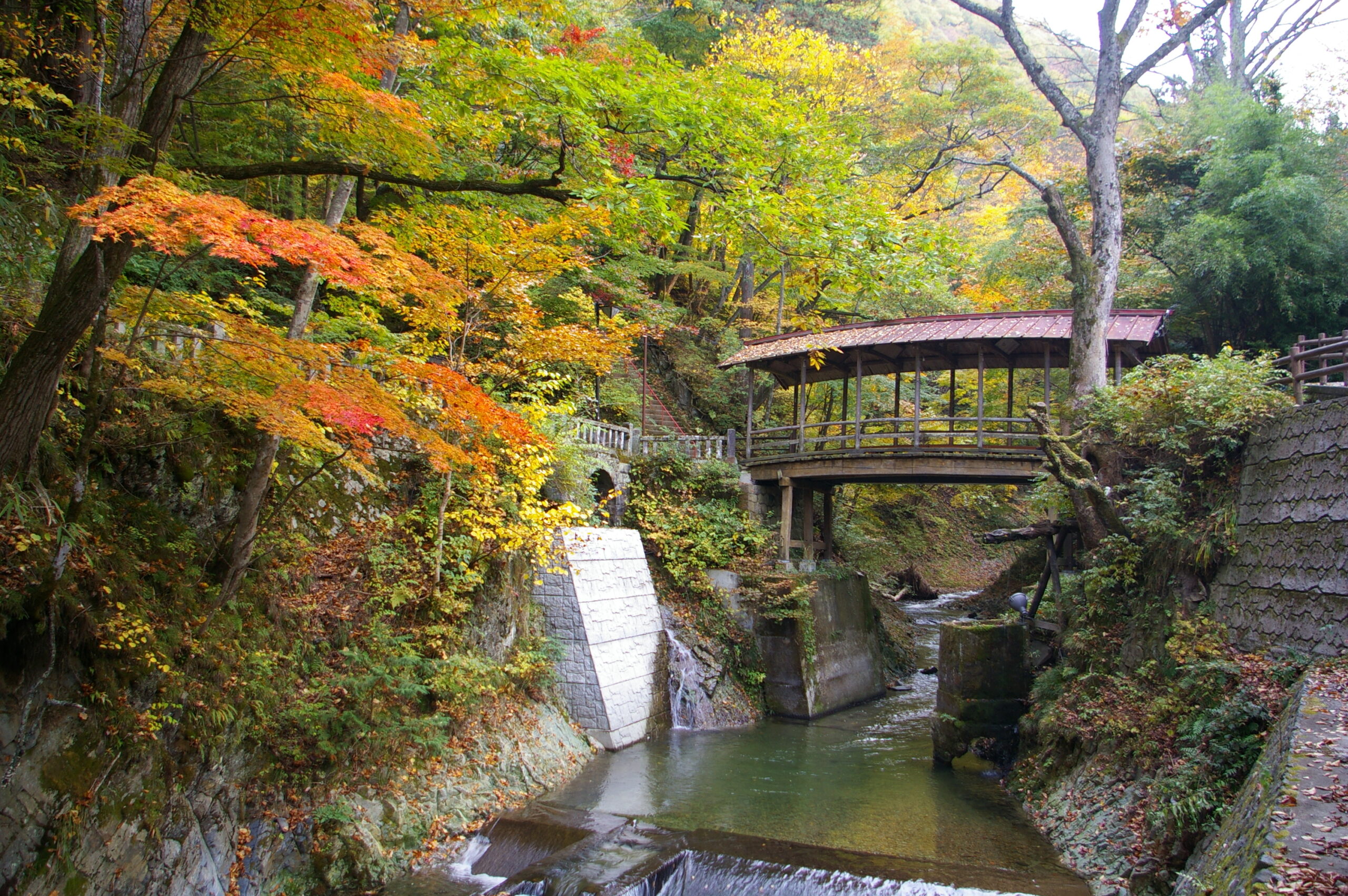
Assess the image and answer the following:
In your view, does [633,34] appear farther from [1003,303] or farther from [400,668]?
[1003,303]

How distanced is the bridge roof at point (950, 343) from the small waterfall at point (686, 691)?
5670 mm

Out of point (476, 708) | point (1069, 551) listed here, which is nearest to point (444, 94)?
point (476, 708)

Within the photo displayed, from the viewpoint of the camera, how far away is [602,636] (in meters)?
11.0

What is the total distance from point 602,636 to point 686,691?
7.92 ft

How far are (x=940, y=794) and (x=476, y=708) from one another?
5697 mm

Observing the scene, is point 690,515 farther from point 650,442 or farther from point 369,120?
point 369,120

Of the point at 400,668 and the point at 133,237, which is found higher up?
the point at 133,237

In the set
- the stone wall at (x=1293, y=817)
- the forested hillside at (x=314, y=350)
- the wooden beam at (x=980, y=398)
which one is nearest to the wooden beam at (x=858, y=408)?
the wooden beam at (x=980, y=398)

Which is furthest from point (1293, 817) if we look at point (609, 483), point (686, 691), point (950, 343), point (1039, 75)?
point (1039, 75)

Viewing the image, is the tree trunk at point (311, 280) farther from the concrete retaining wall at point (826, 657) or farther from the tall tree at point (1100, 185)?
the tall tree at point (1100, 185)

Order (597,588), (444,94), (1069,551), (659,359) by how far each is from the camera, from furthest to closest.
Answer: (659,359) < (1069,551) < (597,588) < (444,94)

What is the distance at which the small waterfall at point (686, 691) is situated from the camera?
1237 centimetres

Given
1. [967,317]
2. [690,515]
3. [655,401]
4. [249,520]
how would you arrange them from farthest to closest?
[655,401] < [690,515] < [967,317] < [249,520]

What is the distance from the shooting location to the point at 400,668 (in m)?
7.67
